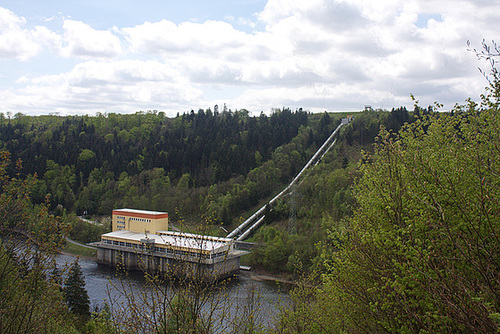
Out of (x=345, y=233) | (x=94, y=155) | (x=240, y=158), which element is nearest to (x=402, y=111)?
(x=240, y=158)

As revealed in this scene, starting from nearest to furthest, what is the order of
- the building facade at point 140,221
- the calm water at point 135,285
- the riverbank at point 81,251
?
the calm water at point 135,285
the building facade at point 140,221
the riverbank at point 81,251

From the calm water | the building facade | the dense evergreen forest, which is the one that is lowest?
the calm water

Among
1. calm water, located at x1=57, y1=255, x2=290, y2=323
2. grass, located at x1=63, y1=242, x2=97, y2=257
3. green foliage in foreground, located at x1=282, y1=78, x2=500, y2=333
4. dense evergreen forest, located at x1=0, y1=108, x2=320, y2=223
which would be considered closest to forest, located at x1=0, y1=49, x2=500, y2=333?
green foliage in foreground, located at x1=282, y1=78, x2=500, y2=333

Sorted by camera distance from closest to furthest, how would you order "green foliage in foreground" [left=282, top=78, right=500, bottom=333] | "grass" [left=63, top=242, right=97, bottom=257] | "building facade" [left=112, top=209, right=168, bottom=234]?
"green foliage in foreground" [left=282, top=78, right=500, bottom=333] < "building facade" [left=112, top=209, right=168, bottom=234] < "grass" [left=63, top=242, right=97, bottom=257]

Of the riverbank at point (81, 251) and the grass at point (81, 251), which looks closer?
the riverbank at point (81, 251)

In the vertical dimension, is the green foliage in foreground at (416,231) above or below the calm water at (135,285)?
above

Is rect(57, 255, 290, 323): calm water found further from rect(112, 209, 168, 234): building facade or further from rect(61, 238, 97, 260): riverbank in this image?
rect(112, 209, 168, 234): building facade

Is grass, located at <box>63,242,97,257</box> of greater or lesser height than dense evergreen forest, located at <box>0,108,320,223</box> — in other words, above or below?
below

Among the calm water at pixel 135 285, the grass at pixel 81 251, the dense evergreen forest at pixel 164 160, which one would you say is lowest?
the grass at pixel 81 251

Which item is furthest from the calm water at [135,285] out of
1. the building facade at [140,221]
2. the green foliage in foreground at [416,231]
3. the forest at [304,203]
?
the green foliage in foreground at [416,231]

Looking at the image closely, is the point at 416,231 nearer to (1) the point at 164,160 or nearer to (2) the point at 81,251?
(2) the point at 81,251

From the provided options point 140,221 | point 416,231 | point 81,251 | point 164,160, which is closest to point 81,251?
point 81,251

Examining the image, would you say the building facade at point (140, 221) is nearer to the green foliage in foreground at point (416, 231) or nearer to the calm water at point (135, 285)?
the calm water at point (135, 285)

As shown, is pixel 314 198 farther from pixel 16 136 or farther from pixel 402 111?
pixel 16 136
